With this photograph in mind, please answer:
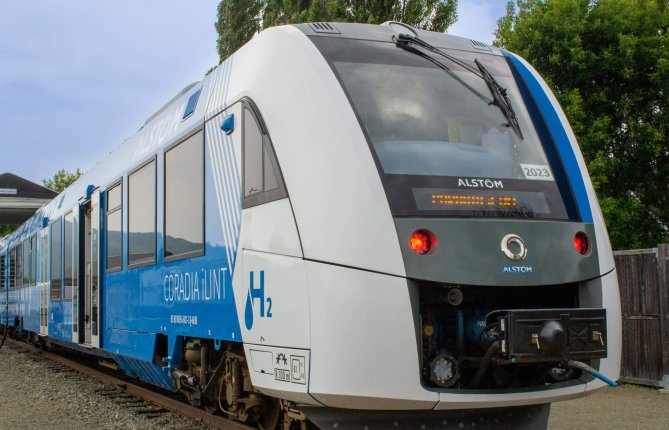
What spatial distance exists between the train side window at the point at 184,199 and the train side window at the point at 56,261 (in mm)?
6566

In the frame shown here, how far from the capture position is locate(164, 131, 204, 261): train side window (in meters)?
6.43

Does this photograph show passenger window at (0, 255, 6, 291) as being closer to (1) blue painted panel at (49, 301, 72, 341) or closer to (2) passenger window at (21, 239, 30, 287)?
(2) passenger window at (21, 239, 30, 287)

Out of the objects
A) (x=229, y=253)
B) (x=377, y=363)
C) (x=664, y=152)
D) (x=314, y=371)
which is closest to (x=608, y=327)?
(x=377, y=363)

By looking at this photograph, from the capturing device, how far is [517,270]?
185 inches

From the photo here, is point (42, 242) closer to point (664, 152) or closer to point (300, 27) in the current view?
point (300, 27)

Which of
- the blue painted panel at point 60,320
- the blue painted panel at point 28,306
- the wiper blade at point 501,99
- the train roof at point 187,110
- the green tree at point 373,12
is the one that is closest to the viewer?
the wiper blade at point 501,99

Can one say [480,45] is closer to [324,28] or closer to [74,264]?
[324,28]

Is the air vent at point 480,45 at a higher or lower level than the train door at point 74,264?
higher

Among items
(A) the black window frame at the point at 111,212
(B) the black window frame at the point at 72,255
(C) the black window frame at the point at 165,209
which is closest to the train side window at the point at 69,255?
(B) the black window frame at the point at 72,255

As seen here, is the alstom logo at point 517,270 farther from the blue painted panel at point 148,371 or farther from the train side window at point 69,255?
the train side window at point 69,255

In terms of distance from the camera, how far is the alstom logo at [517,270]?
15.3ft

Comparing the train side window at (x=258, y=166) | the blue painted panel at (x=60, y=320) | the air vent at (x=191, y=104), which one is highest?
the air vent at (x=191, y=104)

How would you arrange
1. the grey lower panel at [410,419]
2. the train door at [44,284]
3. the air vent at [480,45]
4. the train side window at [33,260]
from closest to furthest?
the grey lower panel at [410,419]
the air vent at [480,45]
the train door at [44,284]
the train side window at [33,260]

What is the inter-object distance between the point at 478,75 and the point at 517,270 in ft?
5.52
